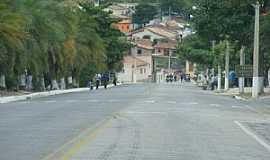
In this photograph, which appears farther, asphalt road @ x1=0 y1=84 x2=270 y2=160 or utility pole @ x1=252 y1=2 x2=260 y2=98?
utility pole @ x1=252 y1=2 x2=260 y2=98

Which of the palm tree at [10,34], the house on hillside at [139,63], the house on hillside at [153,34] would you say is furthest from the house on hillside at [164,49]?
the palm tree at [10,34]

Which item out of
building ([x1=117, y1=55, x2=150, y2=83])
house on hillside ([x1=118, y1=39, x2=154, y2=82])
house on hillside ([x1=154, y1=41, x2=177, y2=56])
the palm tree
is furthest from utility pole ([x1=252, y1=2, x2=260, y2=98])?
house on hillside ([x1=154, y1=41, x2=177, y2=56])

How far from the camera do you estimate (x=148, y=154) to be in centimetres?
1616

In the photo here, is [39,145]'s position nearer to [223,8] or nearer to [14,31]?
[14,31]

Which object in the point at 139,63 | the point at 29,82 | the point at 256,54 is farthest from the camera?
the point at 139,63

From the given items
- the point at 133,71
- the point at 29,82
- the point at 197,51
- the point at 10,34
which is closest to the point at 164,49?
the point at 133,71

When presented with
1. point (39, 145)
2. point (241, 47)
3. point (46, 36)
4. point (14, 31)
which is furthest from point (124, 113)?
point (241, 47)

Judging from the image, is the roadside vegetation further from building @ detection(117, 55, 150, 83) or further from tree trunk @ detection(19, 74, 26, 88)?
building @ detection(117, 55, 150, 83)

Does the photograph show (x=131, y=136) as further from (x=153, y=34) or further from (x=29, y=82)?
(x=153, y=34)

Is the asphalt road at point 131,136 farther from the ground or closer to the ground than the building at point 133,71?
closer to the ground

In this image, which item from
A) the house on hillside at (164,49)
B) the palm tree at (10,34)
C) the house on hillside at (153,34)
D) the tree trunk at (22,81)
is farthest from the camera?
the house on hillside at (153,34)

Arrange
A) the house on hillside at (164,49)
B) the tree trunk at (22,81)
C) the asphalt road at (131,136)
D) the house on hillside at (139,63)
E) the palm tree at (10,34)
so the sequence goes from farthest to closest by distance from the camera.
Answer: the house on hillside at (164,49), the house on hillside at (139,63), the tree trunk at (22,81), the palm tree at (10,34), the asphalt road at (131,136)

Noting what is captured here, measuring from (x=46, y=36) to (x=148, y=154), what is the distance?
43.5 m

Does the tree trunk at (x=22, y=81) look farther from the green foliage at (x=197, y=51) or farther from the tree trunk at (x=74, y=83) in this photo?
the green foliage at (x=197, y=51)
